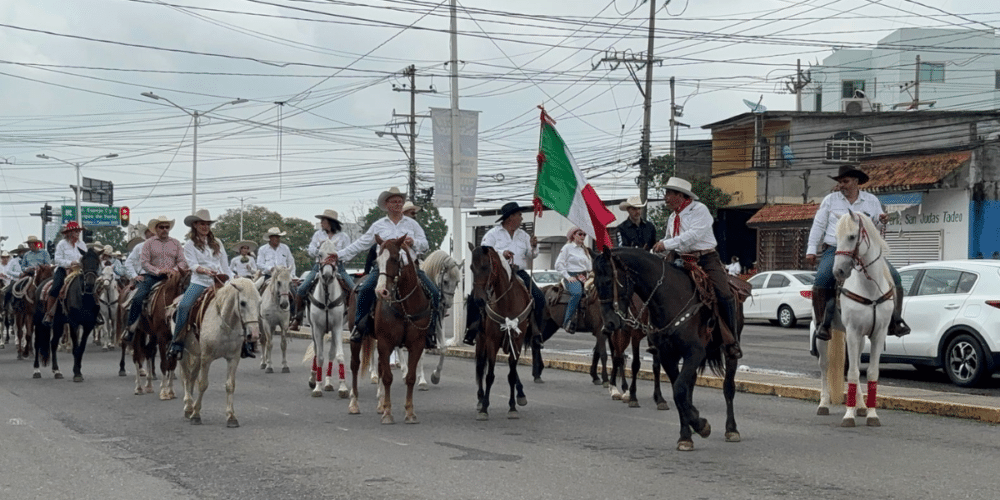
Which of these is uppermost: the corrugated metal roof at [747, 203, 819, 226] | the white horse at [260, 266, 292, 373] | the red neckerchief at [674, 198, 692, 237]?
the corrugated metal roof at [747, 203, 819, 226]

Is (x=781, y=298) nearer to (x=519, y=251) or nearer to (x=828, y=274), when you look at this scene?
(x=519, y=251)

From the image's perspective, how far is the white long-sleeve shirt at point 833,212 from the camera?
12.6m

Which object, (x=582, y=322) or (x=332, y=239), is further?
(x=332, y=239)

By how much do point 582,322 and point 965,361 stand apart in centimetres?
509

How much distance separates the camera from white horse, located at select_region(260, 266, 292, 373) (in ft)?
57.2

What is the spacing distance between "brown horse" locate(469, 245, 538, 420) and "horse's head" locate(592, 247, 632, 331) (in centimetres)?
274

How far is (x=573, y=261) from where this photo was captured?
16984 millimetres

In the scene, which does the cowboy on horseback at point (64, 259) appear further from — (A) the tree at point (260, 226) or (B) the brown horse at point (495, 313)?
(A) the tree at point (260, 226)

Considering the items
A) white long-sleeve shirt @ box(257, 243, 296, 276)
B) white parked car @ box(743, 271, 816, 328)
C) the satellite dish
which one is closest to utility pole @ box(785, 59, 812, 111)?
the satellite dish

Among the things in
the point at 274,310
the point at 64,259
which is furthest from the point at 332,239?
the point at 64,259

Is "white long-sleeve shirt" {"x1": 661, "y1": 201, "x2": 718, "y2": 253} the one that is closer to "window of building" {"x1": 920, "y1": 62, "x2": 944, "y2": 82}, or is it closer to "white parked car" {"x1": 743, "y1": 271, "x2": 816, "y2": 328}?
"white parked car" {"x1": 743, "y1": 271, "x2": 816, "y2": 328}

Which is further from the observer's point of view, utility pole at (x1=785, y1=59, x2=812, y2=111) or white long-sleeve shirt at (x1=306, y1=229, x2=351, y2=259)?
utility pole at (x1=785, y1=59, x2=812, y2=111)

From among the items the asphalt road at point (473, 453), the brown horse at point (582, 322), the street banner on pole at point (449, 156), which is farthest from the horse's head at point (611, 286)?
the street banner on pole at point (449, 156)

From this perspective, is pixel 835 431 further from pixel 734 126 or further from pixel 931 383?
pixel 734 126
